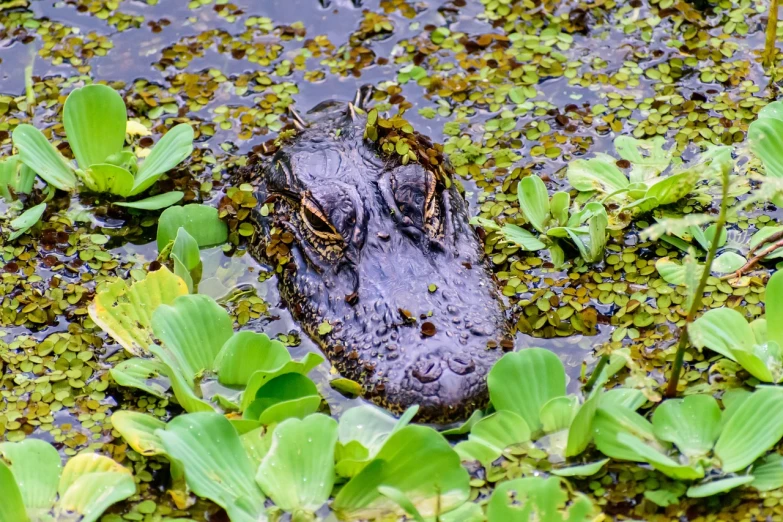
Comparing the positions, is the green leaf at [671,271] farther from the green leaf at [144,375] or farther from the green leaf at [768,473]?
the green leaf at [144,375]

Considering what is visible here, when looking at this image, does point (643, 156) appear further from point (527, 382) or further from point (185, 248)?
point (185, 248)

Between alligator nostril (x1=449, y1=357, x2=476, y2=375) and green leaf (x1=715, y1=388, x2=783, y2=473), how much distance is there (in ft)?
3.11

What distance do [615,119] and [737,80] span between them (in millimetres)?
787

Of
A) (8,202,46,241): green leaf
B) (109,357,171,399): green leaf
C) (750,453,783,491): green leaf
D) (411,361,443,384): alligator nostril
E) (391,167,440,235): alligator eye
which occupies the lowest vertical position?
(109,357,171,399): green leaf

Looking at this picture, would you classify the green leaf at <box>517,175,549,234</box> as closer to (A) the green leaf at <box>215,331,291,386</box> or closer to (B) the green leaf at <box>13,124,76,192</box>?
(A) the green leaf at <box>215,331,291,386</box>

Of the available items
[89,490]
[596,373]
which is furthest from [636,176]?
[89,490]

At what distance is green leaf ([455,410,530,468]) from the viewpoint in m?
3.77

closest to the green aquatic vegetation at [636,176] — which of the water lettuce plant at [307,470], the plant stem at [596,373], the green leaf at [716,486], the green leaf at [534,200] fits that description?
the green leaf at [534,200]

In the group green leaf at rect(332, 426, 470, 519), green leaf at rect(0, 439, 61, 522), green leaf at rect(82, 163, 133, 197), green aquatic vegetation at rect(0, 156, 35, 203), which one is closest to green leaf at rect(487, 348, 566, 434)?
green leaf at rect(332, 426, 470, 519)

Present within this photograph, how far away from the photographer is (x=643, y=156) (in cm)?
537

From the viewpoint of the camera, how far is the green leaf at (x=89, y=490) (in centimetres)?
359

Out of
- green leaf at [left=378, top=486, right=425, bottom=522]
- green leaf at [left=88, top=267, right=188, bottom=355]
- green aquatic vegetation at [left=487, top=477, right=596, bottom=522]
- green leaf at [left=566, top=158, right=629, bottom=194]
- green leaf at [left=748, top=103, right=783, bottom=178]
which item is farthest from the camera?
green leaf at [left=566, top=158, right=629, bottom=194]

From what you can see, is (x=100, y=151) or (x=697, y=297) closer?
(x=697, y=297)

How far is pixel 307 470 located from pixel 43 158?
2.50 metres
